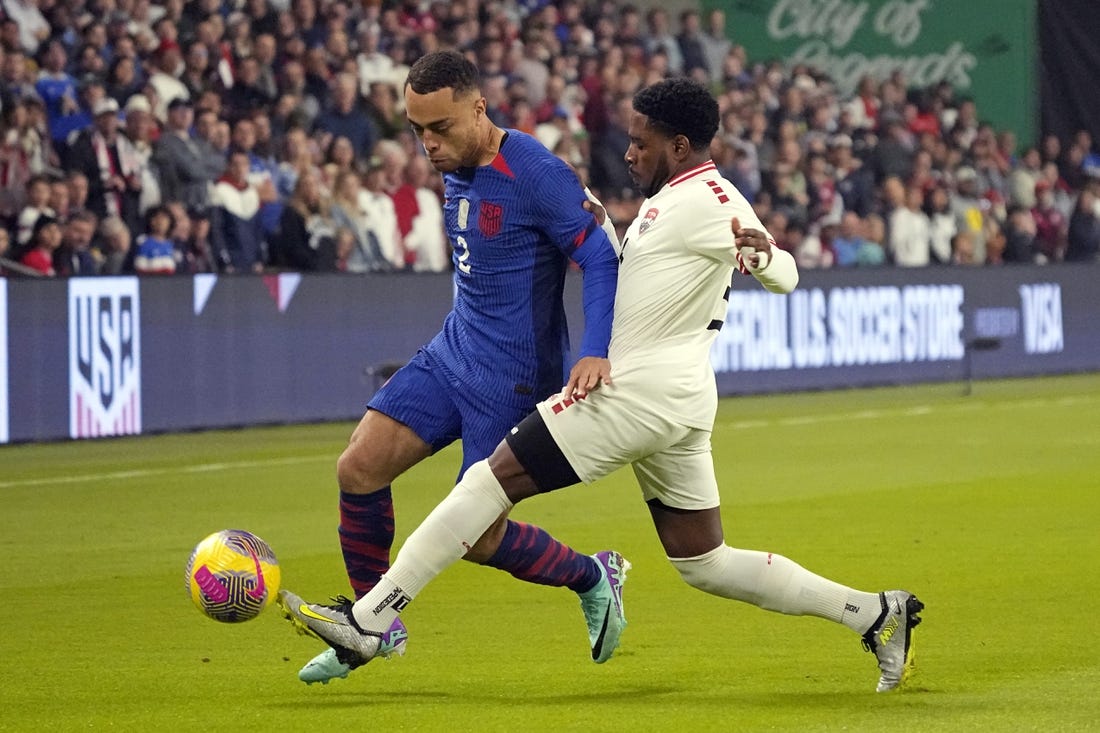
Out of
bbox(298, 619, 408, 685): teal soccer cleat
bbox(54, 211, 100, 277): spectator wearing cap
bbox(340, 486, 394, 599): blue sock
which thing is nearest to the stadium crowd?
bbox(54, 211, 100, 277): spectator wearing cap

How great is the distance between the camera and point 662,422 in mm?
6105

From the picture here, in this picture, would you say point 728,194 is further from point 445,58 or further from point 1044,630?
point 1044,630

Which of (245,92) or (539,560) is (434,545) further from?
(245,92)

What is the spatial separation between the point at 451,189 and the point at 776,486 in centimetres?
677

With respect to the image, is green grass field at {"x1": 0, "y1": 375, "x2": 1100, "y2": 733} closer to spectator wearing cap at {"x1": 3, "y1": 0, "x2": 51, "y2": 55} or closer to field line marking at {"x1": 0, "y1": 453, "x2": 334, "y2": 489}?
field line marking at {"x1": 0, "y1": 453, "x2": 334, "y2": 489}

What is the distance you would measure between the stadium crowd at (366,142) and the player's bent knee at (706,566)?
10024 mm

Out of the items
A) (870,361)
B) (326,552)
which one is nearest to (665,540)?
(326,552)

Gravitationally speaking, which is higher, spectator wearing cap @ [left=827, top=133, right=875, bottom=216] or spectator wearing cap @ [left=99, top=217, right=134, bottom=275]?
spectator wearing cap @ [left=827, top=133, right=875, bottom=216]

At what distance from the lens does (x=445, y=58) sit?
638cm

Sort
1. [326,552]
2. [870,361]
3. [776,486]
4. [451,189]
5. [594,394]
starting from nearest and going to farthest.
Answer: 1. [594,394]
2. [451,189]
3. [326,552]
4. [776,486]
5. [870,361]

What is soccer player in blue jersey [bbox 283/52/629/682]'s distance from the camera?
636 centimetres

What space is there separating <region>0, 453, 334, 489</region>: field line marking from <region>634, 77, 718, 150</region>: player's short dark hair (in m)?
7.79

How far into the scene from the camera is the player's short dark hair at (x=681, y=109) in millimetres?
6164

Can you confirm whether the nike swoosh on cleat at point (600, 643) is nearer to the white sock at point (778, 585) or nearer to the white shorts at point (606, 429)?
the white sock at point (778, 585)
